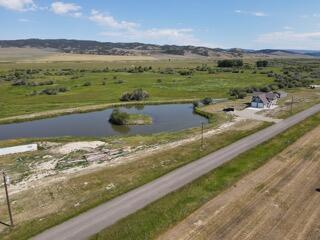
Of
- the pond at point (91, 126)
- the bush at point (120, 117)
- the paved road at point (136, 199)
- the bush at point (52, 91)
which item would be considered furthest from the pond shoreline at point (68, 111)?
the paved road at point (136, 199)

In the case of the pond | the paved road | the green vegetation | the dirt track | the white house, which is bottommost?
the pond

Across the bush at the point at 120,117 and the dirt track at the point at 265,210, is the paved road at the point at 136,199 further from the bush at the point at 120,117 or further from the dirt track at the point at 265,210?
the bush at the point at 120,117

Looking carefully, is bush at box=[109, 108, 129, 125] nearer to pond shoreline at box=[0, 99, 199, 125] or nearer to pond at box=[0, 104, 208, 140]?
pond at box=[0, 104, 208, 140]

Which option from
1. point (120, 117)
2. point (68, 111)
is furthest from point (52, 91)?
point (120, 117)

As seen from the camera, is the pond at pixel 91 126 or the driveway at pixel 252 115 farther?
the driveway at pixel 252 115

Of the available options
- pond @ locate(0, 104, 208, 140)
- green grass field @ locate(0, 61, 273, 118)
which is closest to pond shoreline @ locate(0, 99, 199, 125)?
pond @ locate(0, 104, 208, 140)

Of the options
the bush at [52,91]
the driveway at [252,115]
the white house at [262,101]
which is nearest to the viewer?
the driveway at [252,115]

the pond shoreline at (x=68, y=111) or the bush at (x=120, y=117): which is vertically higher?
A: the bush at (x=120, y=117)
